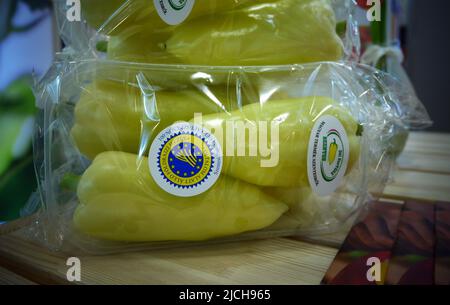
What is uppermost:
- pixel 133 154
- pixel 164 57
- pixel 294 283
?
pixel 164 57

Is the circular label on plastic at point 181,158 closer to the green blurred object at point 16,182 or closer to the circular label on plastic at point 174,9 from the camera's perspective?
the circular label on plastic at point 174,9

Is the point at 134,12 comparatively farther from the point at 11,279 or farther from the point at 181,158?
the point at 11,279

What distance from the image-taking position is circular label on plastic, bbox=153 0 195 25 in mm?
388

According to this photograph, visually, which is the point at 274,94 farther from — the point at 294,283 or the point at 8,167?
the point at 8,167

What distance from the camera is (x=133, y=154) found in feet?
1.28

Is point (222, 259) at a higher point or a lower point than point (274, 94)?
lower

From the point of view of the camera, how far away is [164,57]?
1.39 feet

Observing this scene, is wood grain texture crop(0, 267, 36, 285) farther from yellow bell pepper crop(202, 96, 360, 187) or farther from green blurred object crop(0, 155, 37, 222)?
green blurred object crop(0, 155, 37, 222)

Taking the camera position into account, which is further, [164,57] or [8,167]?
[8,167]

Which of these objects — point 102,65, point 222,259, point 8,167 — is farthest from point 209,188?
point 8,167

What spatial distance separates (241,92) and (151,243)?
7.3 inches

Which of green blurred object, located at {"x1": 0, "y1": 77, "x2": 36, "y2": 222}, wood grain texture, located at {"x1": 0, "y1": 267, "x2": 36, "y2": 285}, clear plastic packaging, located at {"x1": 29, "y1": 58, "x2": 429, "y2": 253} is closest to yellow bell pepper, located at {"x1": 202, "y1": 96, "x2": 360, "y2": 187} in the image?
clear plastic packaging, located at {"x1": 29, "y1": 58, "x2": 429, "y2": 253}

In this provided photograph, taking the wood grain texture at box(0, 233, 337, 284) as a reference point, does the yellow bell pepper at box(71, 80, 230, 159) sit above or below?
above

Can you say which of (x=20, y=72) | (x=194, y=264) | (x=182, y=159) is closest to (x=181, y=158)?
(x=182, y=159)
